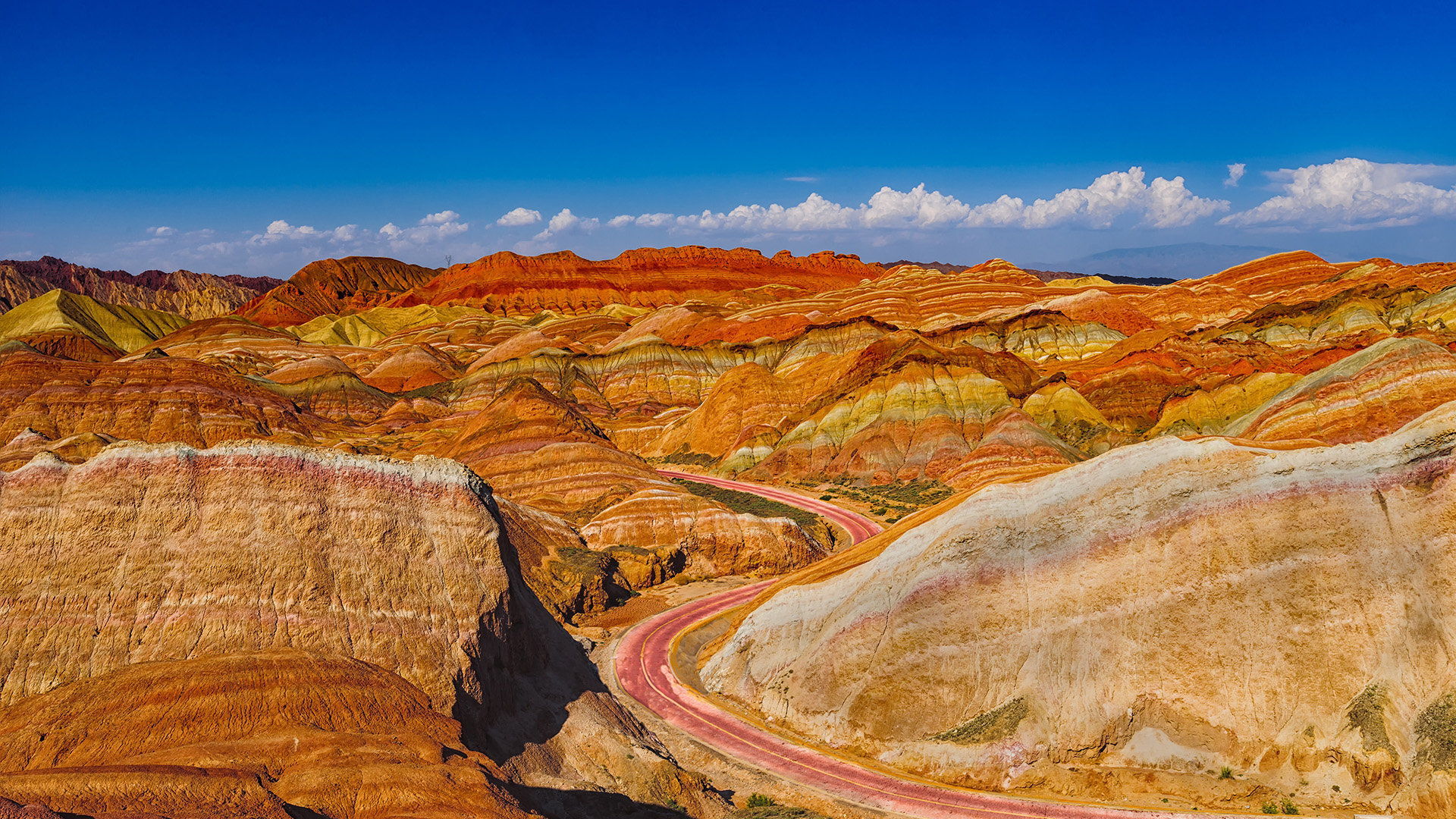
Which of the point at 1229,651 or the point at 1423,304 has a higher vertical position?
the point at 1423,304

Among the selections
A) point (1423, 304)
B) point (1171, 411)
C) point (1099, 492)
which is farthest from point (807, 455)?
point (1423, 304)

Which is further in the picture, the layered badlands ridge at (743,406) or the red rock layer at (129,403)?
the red rock layer at (129,403)

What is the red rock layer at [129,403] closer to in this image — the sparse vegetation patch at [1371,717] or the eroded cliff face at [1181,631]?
the eroded cliff face at [1181,631]

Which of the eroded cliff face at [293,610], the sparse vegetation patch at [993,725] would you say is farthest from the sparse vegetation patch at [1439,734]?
the eroded cliff face at [293,610]

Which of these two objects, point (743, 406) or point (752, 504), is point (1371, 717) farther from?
point (743, 406)

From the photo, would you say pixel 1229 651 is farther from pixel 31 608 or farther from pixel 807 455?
pixel 807 455

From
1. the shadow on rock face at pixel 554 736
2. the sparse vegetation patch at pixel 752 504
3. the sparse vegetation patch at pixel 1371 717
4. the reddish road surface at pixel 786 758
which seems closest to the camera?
the shadow on rock face at pixel 554 736
